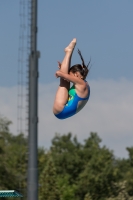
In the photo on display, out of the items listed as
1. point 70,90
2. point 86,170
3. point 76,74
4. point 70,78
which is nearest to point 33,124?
point 70,90

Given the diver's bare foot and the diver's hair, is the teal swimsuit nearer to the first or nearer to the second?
the diver's hair

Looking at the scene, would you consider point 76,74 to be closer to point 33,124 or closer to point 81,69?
point 81,69

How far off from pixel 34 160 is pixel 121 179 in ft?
236

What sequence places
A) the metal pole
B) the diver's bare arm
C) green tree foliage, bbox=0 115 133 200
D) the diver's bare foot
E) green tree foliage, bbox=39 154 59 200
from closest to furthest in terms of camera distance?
the diver's bare arm < the diver's bare foot < the metal pole < green tree foliage, bbox=39 154 59 200 < green tree foliage, bbox=0 115 133 200

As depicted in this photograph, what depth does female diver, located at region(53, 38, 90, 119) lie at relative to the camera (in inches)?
424

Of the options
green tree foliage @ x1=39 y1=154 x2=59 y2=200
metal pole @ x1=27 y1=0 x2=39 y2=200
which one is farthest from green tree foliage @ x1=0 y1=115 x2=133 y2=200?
metal pole @ x1=27 y1=0 x2=39 y2=200

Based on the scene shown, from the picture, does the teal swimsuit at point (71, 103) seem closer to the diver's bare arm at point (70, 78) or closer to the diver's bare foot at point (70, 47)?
the diver's bare arm at point (70, 78)

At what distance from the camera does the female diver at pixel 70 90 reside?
35.4ft

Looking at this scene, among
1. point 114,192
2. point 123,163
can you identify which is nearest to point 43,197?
point 114,192

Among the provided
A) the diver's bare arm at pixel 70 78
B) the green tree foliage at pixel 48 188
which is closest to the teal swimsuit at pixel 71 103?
the diver's bare arm at pixel 70 78

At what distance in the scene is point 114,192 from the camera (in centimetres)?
7919

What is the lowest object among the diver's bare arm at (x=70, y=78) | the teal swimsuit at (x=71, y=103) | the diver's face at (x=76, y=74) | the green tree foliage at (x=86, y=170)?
the teal swimsuit at (x=71, y=103)

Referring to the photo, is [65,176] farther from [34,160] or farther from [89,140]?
[34,160]

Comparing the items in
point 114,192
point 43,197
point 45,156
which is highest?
point 45,156
